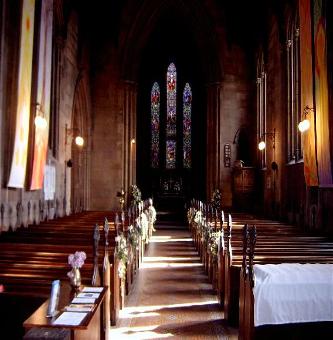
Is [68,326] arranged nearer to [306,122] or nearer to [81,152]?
[306,122]

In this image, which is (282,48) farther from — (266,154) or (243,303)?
(243,303)

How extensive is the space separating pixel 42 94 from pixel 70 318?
8.89 meters

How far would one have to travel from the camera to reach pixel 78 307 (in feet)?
11.5

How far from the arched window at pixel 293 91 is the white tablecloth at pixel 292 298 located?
931 centimetres

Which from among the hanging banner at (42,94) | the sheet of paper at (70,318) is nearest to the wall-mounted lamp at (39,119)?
the hanging banner at (42,94)

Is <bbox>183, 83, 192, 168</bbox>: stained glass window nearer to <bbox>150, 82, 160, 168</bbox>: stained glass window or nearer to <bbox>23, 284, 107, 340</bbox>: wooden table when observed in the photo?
<bbox>150, 82, 160, 168</bbox>: stained glass window

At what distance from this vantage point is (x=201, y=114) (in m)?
25.9

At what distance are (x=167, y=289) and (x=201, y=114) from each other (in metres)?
18.7

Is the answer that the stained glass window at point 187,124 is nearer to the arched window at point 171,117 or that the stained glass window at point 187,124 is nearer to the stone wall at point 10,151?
the arched window at point 171,117

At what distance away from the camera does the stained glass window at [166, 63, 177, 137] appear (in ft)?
86.2

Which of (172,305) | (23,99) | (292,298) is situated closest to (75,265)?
(292,298)

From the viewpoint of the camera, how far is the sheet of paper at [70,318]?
10.2 feet

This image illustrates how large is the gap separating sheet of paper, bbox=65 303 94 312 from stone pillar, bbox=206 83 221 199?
16.5m

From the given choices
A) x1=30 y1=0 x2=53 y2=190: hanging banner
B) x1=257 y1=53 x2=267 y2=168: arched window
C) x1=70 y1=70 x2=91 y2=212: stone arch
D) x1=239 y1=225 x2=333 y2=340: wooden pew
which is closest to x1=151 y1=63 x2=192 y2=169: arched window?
x1=70 y1=70 x2=91 y2=212: stone arch
